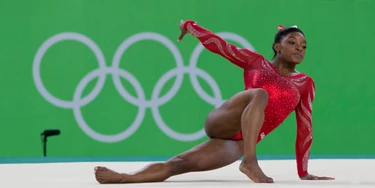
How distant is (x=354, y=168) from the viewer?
595cm

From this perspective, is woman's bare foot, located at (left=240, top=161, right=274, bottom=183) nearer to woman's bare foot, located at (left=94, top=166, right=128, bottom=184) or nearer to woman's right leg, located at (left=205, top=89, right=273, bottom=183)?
woman's right leg, located at (left=205, top=89, right=273, bottom=183)

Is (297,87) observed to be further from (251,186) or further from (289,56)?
(251,186)

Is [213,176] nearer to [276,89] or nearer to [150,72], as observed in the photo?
[276,89]

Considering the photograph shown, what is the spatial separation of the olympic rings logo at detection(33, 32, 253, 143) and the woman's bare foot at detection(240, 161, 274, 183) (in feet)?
14.9

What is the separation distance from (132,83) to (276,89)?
165 inches

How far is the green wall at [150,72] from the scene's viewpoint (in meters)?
8.77

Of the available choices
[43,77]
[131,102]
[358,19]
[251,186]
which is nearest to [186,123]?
[131,102]

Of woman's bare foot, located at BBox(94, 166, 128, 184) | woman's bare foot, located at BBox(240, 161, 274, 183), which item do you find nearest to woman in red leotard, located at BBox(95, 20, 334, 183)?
woman's bare foot, located at BBox(94, 166, 128, 184)

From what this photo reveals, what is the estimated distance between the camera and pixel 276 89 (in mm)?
4879

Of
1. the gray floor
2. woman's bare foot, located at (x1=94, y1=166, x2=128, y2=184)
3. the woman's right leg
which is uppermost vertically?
the woman's right leg

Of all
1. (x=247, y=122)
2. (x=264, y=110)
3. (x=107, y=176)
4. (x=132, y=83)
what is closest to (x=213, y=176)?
(x=264, y=110)

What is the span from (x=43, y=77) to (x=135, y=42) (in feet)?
3.75

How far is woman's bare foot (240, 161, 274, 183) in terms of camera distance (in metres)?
4.27

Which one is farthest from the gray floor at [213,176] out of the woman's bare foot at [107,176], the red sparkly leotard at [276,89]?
the red sparkly leotard at [276,89]
